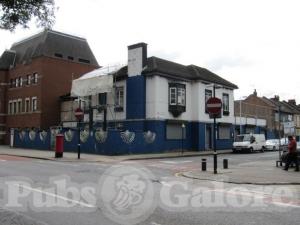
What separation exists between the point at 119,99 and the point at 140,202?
1187 inches

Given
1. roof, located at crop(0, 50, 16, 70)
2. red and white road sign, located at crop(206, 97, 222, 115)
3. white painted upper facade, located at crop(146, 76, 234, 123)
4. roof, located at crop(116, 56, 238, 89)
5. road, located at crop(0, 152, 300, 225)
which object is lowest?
road, located at crop(0, 152, 300, 225)

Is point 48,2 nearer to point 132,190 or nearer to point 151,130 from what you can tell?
point 132,190

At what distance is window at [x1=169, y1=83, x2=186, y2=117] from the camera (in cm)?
3907

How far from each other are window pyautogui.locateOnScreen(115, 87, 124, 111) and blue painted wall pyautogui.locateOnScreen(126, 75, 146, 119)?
2.82 ft

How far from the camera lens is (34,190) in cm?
1188

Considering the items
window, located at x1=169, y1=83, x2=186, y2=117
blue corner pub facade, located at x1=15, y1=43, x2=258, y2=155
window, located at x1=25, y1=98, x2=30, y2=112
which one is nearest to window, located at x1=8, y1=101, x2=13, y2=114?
window, located at x1=25, y1=98, x2=30, y2=112

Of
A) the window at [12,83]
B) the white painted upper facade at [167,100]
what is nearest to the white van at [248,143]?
the white painted upper facade at [167,100]

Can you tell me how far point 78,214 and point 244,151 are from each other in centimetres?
3385

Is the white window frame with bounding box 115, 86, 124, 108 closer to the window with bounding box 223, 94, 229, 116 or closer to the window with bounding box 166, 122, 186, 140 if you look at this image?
the window with bounding box 166, 122, 186, 140

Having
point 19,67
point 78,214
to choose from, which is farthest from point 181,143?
point 78,214

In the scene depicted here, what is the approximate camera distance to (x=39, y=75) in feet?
159

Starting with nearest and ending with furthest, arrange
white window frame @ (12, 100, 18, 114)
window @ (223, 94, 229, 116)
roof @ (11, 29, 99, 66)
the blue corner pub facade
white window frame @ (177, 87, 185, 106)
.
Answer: the blue corner pub facade
white window frame @ (177, 87, 185, 106)
window @ (223, 94, 229, 116)
roof @ (11, 29, 99, 66)
white window frame @ (12, 100, 18, 114)

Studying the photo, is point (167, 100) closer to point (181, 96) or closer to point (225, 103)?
point (181, 96)

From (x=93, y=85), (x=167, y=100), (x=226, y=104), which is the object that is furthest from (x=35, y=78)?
(x=226, y=104)
